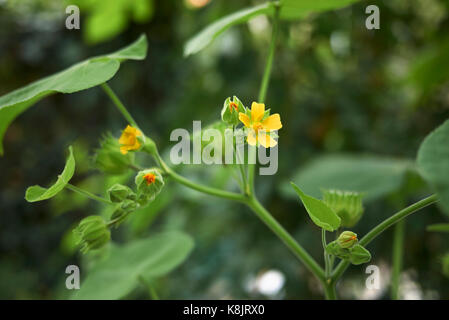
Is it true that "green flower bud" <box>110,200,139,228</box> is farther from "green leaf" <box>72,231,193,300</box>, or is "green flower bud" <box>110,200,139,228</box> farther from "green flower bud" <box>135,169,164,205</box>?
"green leaf" <box>72,231,193,300</box>

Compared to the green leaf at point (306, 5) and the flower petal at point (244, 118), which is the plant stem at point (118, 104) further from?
the green leaf at point (306, 5)

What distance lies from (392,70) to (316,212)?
146 centimetres

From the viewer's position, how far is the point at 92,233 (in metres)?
0.42

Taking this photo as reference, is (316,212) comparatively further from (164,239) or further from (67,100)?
(67,100)

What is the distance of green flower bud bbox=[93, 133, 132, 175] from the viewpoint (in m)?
0.45

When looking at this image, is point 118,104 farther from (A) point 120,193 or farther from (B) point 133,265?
(B) point 133,265

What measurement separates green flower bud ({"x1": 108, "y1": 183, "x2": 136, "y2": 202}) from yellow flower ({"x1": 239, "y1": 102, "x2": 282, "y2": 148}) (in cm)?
12

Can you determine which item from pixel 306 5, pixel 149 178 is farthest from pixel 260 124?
pixel 306 5

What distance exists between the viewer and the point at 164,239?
667mm

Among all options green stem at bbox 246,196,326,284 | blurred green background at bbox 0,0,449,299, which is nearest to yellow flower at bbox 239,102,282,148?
green stem at bbox 246,196,326,284

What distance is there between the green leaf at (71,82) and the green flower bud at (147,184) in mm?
95

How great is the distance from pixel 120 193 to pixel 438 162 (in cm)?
26

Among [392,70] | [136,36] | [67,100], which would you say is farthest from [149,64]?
[392,70]

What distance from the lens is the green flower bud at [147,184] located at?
1.28 feet
